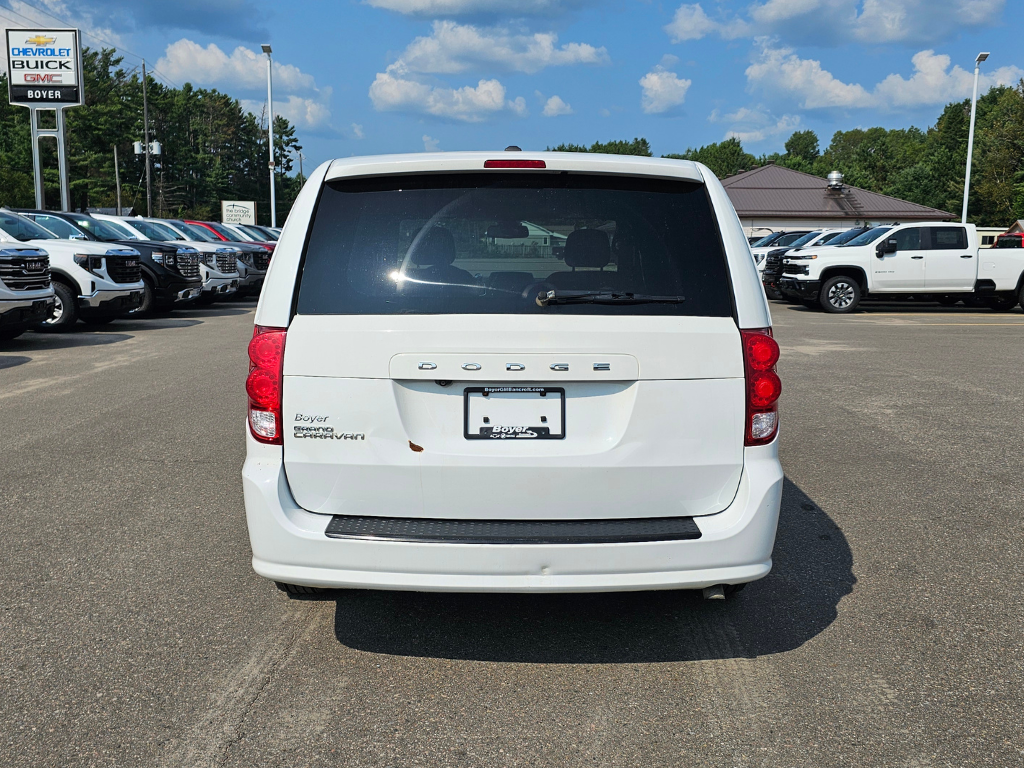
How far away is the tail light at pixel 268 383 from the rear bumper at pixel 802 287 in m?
18.6

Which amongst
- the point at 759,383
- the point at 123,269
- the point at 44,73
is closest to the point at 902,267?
the point at 123,269

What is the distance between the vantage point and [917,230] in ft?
66.8

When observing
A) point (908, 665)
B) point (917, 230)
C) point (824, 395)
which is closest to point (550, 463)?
point (908, 665)

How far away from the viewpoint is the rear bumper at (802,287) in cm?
2030

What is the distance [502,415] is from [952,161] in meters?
109

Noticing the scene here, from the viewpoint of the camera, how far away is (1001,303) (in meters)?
22.2

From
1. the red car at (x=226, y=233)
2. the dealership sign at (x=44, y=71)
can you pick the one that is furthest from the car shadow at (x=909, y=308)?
the dealership sign at (x=44, y=71)

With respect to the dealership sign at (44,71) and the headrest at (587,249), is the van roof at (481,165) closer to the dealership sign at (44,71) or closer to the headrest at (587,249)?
the headrest at (587,249)

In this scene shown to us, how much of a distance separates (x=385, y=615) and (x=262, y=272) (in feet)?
64.2

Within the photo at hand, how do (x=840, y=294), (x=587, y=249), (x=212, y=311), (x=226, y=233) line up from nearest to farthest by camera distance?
(x=587, y=249) → (x=212, y=311) → (x=840, y=294) → (x=226, y=233)

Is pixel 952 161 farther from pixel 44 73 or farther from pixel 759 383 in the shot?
pixel 759 383

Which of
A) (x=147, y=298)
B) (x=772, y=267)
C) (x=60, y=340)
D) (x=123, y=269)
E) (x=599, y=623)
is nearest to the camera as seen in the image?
(x=599, y=623)

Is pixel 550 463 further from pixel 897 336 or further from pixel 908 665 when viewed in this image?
pixel 897 336

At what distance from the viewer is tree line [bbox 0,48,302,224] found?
85188mm
